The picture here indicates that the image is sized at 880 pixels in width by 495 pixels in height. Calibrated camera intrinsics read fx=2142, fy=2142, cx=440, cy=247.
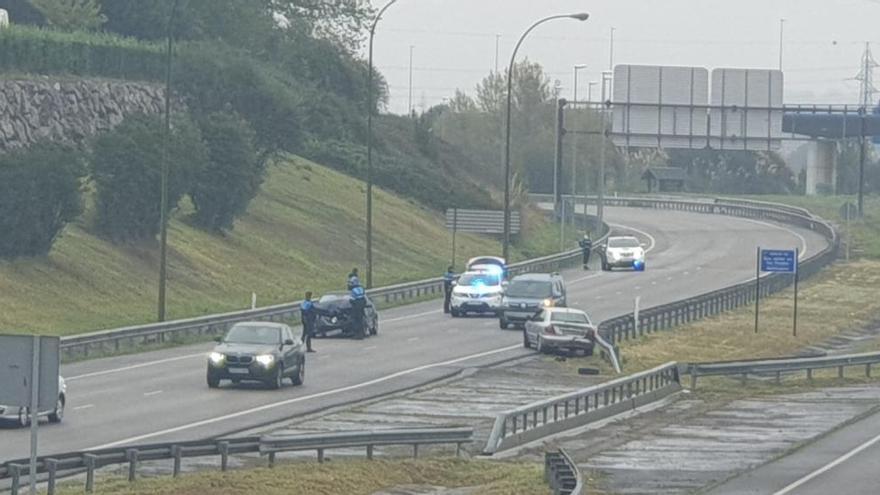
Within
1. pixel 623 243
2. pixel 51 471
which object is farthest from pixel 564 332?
pixel 623 243

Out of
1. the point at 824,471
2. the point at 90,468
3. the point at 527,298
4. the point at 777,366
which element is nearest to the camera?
the point at 90,468

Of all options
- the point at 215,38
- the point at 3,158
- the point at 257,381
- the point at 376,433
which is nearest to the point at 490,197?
the point at 215,38

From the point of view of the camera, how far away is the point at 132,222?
227 feet

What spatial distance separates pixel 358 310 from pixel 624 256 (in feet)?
117

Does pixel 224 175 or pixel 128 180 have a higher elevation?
pixel 128 180

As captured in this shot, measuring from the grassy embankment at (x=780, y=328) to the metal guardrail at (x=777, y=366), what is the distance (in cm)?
34

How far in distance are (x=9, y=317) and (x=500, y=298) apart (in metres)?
16.8

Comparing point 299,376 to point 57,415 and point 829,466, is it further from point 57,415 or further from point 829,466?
point 829,466

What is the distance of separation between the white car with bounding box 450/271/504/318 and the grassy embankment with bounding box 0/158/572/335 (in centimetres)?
610

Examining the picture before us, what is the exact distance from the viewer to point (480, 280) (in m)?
65.5

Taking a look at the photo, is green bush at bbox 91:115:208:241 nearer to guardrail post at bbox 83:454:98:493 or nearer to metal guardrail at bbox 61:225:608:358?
metal guardrail at bbox 61:225:608:358

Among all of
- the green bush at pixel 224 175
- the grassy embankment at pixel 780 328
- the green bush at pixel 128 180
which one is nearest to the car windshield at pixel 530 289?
the grassy embankment at pixel 780 328

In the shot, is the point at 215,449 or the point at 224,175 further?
the point at 224,175

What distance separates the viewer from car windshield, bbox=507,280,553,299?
6022 centimetres
